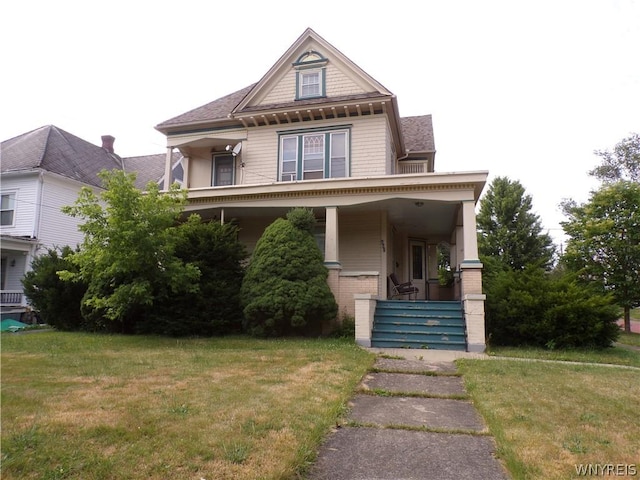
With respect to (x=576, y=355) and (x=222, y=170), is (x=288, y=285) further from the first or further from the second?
(x=222, y=170)

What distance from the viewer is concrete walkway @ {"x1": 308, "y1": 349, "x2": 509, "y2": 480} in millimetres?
3359

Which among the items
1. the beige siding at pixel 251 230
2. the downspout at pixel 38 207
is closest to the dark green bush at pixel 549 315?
the beige siding at pixel 251 230

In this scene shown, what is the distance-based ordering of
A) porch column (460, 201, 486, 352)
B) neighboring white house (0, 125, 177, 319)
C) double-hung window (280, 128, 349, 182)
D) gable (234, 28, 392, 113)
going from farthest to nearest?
neighboring white house (0, 125, 177, 319)
gable (234, 28, 392, 113)
double-hung window (280, 128, 349, 182)
porch column (460, 201, 486, 352)

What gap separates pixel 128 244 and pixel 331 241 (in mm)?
5331

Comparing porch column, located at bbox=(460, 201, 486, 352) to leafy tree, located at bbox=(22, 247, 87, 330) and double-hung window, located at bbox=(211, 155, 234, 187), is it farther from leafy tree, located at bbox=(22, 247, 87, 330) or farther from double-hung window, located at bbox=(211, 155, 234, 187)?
leafy tree, located at bbox=(22, 247, 87, 330)

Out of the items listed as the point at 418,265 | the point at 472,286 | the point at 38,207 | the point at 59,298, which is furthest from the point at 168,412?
the point at 38,207

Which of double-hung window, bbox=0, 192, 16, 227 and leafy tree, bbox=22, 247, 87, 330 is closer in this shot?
leafy tree, bbox=22, 247, 87, 330

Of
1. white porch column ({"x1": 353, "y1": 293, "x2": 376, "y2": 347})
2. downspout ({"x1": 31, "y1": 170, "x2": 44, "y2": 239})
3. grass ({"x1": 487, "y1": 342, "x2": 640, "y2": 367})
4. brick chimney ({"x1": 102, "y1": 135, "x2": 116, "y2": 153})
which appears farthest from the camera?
brick chimney ({"x1": 102, "y1": 135, "x2": 116, "y2": 153})

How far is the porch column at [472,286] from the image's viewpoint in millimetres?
9594

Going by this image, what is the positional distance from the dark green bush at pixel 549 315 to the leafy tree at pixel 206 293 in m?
6.72

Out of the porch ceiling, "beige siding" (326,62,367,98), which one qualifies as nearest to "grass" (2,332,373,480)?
the porch ceiling

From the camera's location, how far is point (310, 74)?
15461 mm

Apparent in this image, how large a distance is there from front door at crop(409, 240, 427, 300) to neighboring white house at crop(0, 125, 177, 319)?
15.6m

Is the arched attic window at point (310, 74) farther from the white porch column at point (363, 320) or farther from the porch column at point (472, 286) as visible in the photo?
the white porch column at point (363, 320)
